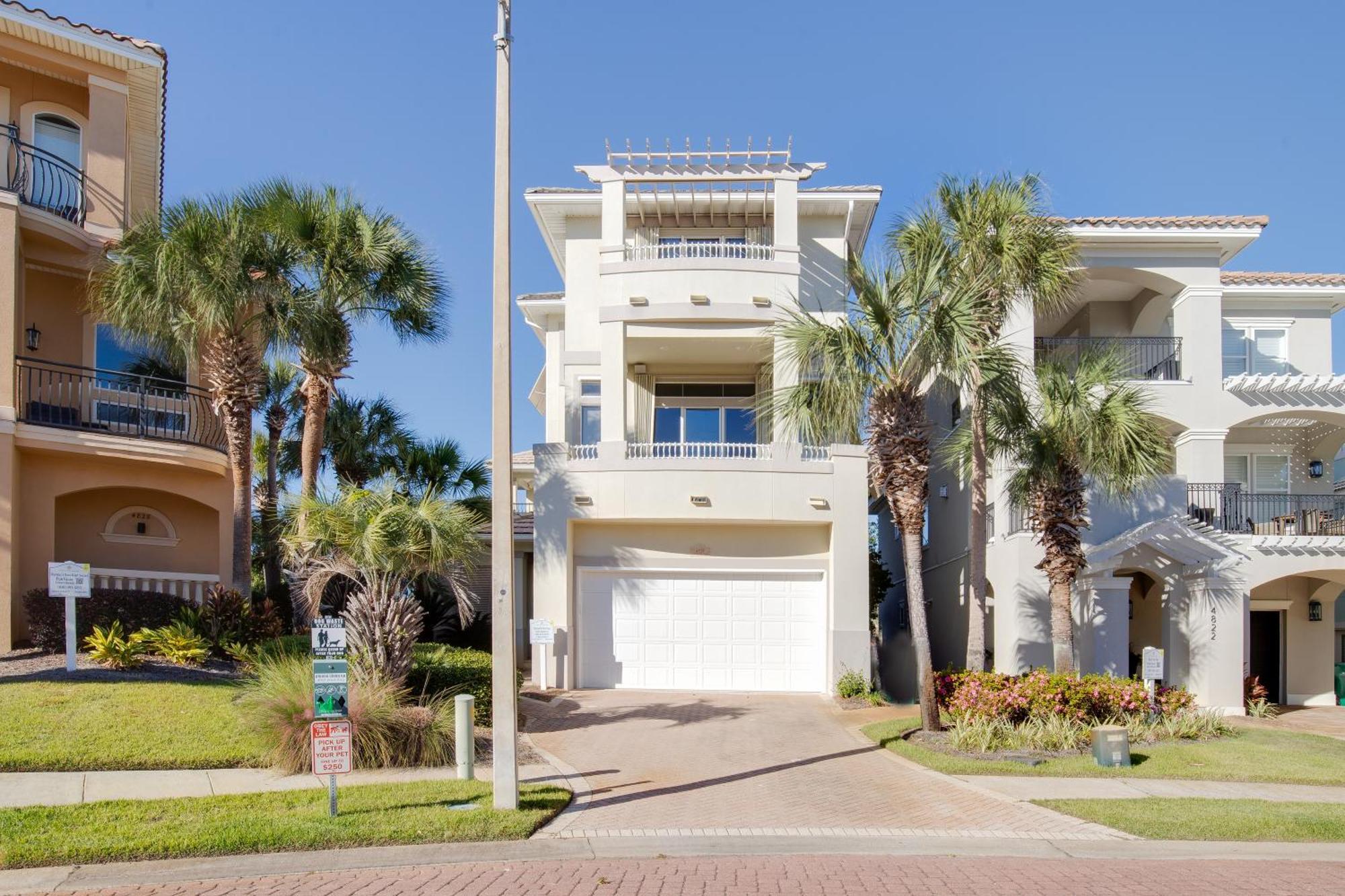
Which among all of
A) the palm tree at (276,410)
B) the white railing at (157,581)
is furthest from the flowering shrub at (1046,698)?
the palm tree at (276,410)

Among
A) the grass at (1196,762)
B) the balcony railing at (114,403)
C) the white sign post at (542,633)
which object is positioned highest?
the balcony railing at (114,403)

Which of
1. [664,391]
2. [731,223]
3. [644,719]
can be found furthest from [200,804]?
[731,223]

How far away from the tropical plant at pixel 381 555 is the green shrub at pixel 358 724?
44.1 inches

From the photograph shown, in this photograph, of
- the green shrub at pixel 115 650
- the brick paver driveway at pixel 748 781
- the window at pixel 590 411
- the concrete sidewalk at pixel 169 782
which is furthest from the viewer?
the window at pixel 590 411

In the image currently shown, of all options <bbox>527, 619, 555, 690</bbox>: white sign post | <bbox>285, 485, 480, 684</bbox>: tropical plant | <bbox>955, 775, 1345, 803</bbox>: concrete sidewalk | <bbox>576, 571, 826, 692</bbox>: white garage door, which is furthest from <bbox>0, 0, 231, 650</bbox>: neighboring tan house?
<bbox>955, 775, 1345, 803</bbox>: concrete sidewalk

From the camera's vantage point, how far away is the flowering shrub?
14797 mm

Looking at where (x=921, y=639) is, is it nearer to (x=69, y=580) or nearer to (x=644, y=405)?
(x=644, y=405)

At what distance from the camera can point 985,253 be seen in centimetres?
1548

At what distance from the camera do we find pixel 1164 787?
1216 centimetres

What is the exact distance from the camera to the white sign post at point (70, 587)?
13242 mm

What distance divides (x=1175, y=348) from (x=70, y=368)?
22.4 metres

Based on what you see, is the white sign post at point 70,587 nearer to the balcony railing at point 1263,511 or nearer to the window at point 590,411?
the window at point 590,411

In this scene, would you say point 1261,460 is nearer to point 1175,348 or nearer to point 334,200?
point 1175,348

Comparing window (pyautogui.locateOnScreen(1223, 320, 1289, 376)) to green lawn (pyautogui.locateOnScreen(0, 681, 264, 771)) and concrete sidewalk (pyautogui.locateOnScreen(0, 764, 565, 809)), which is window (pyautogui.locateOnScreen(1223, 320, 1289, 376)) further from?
green lawn (pyautogui.locateOnScreen(0, 681, 264, 771))
